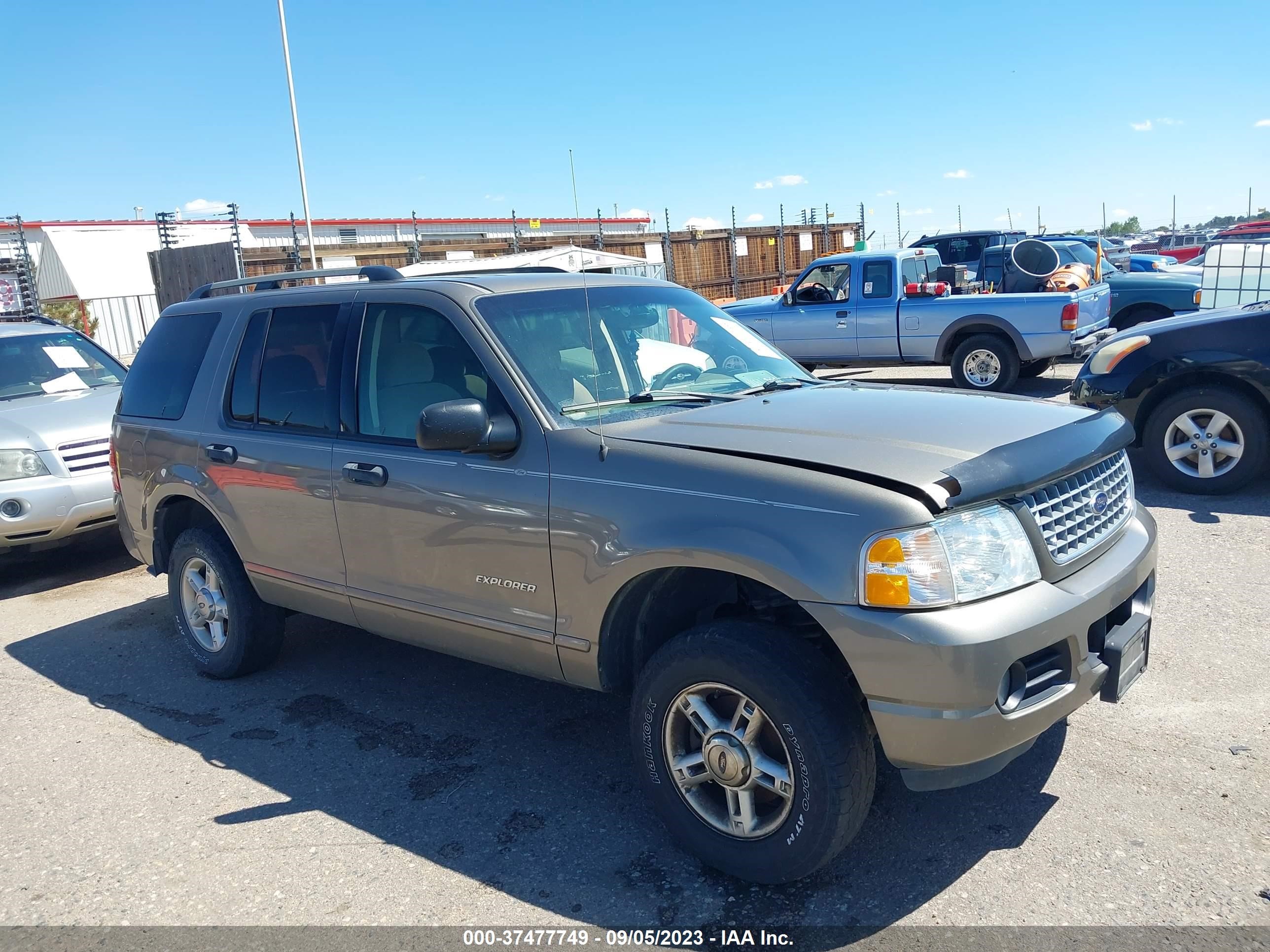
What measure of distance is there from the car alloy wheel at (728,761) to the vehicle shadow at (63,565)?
5416 mm

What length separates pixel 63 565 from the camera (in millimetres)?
8055

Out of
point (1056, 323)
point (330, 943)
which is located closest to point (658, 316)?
point (330, 943)

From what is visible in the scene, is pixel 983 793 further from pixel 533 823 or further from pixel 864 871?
pixel 533 823

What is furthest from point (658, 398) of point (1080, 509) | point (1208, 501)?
point (1208, 501)

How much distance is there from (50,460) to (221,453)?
10.7 feet

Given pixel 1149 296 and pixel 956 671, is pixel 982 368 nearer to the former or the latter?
pixel 1149 296

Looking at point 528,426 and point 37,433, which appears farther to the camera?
point 37,433

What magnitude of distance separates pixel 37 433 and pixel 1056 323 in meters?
10.2

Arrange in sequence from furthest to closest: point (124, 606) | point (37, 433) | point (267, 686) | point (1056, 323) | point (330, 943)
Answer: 1. point (1056, 323)
2. point (37, 433)
3. point (124, 606)
4. point (267, 686)
5. point (330, 943)

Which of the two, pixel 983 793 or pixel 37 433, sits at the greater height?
pixel 37 433

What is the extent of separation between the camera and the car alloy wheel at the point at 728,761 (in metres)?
3.01

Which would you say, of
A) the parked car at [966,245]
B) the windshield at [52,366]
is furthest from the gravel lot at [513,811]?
the parked car at [966,245]

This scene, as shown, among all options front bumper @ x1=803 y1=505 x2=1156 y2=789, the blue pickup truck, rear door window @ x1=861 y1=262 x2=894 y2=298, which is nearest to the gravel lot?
front bumper @ x1=803 y1=505 x2=1156 y2=789

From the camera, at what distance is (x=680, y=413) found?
369cm
